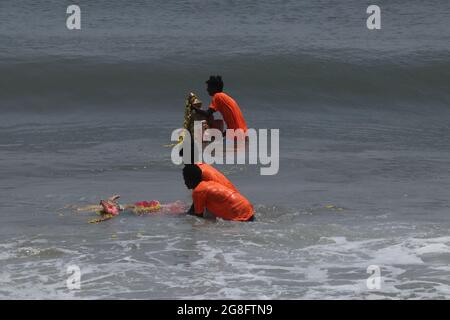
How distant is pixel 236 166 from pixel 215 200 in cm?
278

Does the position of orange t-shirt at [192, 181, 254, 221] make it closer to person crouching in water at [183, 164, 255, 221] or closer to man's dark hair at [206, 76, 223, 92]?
person crouching in water at [183, 164, 255, 221]

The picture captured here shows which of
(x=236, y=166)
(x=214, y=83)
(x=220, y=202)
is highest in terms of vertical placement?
(x=214, y=83)

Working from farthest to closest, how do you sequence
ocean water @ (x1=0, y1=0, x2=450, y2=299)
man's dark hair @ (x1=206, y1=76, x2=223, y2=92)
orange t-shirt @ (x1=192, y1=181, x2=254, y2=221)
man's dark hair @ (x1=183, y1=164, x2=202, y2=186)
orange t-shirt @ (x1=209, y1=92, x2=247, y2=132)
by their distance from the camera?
1. man's dark hair @ (x1=206, y1=76, x2=223, y2=92)
2. orange t-shirt @ (x1=209, y1=92, x2=247, y2=132)
3. man's dark hair @ (x1=183, y1=164, x2=202, y2=186)
4. orange t-shirt @ (x1=192, y1=181, x2=254, y2=221)
5. ocean water @ (x1=0, y1=0, x2=450, y2=299)

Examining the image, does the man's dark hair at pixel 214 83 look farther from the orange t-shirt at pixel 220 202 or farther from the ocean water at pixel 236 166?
the orange t-shirt at pixel 220 202

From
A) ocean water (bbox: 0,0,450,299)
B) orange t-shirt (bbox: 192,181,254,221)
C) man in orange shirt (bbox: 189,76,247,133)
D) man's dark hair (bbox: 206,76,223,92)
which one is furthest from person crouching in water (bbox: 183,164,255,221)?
man's dark hair (bbox: 206,76,223,92)

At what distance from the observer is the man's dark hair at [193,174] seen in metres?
9.81

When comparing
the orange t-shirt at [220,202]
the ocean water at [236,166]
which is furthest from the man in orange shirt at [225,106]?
the orange t-shirt at [220,202]

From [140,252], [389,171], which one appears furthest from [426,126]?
[140,252]

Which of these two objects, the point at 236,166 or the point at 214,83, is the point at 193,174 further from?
the point at 214,83

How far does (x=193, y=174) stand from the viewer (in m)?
9.81

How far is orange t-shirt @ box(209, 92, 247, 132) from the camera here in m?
12.5

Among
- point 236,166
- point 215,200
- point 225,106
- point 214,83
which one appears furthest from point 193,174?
point 214,83

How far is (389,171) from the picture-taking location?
1237 cm
